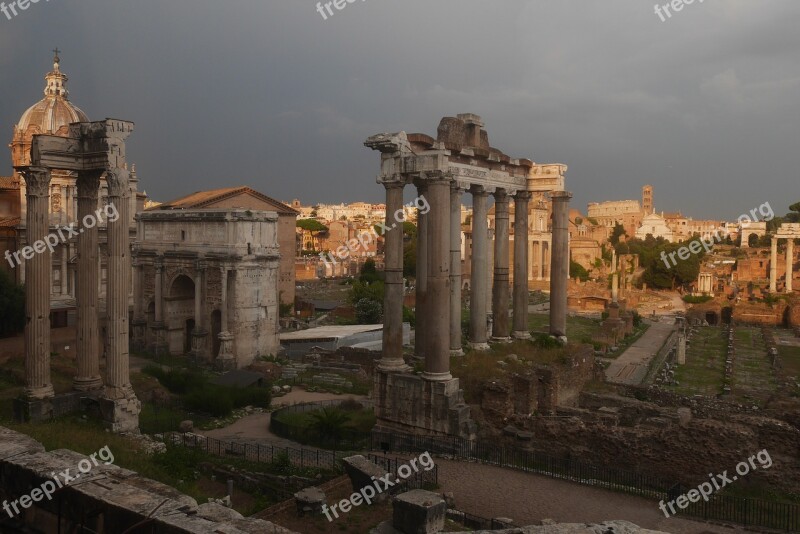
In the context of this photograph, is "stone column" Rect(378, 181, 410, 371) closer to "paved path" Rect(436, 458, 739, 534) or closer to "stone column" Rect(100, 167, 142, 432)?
"paved path" Rect(436, 458, 739, 534)

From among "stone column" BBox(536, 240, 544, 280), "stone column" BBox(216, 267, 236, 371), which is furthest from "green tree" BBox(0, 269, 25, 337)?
"stone column" BBox(536, 240, 544, 280)

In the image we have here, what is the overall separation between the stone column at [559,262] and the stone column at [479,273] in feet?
9.45

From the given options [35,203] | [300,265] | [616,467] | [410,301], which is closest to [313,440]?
[616,467]

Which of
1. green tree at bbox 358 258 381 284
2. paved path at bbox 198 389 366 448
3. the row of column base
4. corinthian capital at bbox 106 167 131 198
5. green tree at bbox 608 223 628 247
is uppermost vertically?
green tree at bbox 608 223 628 247

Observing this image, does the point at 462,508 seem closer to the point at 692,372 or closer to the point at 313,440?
the point at 313,440

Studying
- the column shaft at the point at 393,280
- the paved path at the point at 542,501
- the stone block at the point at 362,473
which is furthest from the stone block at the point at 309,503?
the column shaft at the point at 393,280

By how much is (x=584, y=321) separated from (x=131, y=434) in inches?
1835

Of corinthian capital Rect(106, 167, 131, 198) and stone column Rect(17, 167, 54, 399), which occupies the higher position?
corinthian capital Rect(106, 167, 131, 198)

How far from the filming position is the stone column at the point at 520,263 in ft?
68.8

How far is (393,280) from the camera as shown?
15.8 meters

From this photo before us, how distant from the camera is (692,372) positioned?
1323 inches

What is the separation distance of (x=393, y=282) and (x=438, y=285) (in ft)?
3.98

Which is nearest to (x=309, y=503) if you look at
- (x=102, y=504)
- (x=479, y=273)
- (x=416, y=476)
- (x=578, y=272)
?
(x=416, y=476)

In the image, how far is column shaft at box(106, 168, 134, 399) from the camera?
1548 cm
